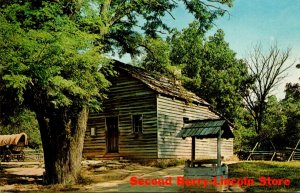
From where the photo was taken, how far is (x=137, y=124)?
942 inches

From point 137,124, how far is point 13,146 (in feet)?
49.0

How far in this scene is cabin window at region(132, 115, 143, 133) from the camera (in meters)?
23.6

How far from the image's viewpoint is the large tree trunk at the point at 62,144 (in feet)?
51.2

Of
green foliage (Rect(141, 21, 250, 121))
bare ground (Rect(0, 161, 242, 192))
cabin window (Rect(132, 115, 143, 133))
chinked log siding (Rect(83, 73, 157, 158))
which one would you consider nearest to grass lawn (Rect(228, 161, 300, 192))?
bare ground (Rect(0, 161, 242, 192))

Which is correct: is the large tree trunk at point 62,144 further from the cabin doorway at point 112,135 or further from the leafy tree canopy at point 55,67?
the cabin doorway at point 112,135

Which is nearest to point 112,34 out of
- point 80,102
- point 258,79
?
point 80,102

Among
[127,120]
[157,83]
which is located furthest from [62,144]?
[157,83]

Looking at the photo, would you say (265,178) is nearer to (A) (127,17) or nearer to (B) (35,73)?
(B) (35,73)

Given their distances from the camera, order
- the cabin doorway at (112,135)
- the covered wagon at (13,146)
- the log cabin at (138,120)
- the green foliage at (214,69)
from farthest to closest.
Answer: the green foliage at (214,69) → the covered wagon at (13,146) → the cabin doorway at (112,135) → the log cabin at (138,120)

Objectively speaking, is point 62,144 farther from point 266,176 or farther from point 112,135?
point 112,135

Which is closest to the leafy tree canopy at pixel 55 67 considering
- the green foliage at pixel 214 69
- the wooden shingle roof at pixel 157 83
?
the wooden shingle roof at pixel 157 83

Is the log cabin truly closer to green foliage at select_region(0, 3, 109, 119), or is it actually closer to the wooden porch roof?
green foliage at select_region(0, 3, 109, 119)

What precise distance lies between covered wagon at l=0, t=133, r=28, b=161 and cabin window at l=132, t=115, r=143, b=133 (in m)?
12.2

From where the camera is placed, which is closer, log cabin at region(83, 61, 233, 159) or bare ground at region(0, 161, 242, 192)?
bare ground at region(0, 161, 242, 192)
